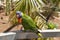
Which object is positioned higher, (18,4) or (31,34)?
(18,4)

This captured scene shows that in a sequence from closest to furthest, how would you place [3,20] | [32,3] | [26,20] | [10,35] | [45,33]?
[10,35] → [45,33] → [26,20] → [32,3] → [3,20]

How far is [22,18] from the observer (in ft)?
6.32

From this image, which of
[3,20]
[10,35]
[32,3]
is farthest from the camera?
[3,20]

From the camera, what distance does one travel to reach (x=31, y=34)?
171 cm

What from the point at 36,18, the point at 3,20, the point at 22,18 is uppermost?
the point at 22,18

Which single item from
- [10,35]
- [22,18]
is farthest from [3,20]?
[10,35]

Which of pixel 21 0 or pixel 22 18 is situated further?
pixel 21 0

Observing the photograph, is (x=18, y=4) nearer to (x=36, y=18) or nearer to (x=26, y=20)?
(x=36, y=18)

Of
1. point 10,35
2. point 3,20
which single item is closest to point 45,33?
point 10,35

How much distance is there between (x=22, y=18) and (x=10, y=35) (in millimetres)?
604

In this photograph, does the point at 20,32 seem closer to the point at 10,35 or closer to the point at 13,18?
the point at 10,35

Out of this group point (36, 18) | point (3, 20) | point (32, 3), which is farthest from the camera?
point (3, 20)

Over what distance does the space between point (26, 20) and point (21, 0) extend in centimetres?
98

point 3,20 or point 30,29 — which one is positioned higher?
point 30,29
